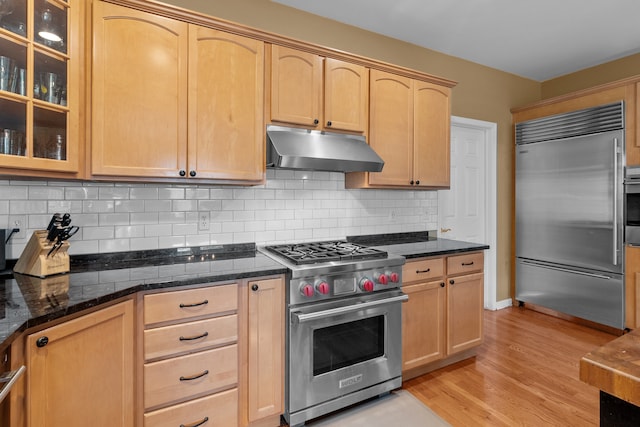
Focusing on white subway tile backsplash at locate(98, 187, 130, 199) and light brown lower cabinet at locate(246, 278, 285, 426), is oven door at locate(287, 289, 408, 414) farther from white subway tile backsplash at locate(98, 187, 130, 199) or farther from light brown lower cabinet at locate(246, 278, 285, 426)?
white subway tile backsplash at locate(98, 187, 130, 199)

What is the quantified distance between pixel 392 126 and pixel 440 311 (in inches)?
58.6

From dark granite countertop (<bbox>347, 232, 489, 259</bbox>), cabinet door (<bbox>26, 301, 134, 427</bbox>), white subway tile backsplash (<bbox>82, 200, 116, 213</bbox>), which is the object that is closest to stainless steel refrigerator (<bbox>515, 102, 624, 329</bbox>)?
dark granite countertop (<bbox>347, 232, 489, 259</bbox>)

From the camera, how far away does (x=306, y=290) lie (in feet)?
6.25

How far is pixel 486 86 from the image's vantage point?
3.84m

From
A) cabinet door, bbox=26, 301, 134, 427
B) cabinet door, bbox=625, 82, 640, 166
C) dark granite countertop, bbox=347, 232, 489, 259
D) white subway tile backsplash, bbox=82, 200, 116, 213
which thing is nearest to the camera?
cabinet door, bbox=26, 301, 134, 427

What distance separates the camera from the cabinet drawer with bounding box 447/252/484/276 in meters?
2.57

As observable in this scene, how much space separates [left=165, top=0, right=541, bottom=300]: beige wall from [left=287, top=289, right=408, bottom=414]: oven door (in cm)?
215

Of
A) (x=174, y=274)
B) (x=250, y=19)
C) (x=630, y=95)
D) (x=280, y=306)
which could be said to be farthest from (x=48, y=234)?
(x=630, y=95)

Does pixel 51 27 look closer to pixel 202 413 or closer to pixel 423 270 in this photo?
pixel 202 413

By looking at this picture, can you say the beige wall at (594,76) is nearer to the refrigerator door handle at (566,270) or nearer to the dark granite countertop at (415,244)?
the refrigerator door handle at (566,270)

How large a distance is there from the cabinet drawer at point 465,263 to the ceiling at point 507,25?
2.00 meters

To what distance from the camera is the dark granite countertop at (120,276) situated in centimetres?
121

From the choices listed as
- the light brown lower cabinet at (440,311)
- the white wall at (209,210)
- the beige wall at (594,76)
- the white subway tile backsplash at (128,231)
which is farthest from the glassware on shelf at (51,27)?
the beige wall at (594,76)

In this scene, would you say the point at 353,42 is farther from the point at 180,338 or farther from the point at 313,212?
the point at 180,338
